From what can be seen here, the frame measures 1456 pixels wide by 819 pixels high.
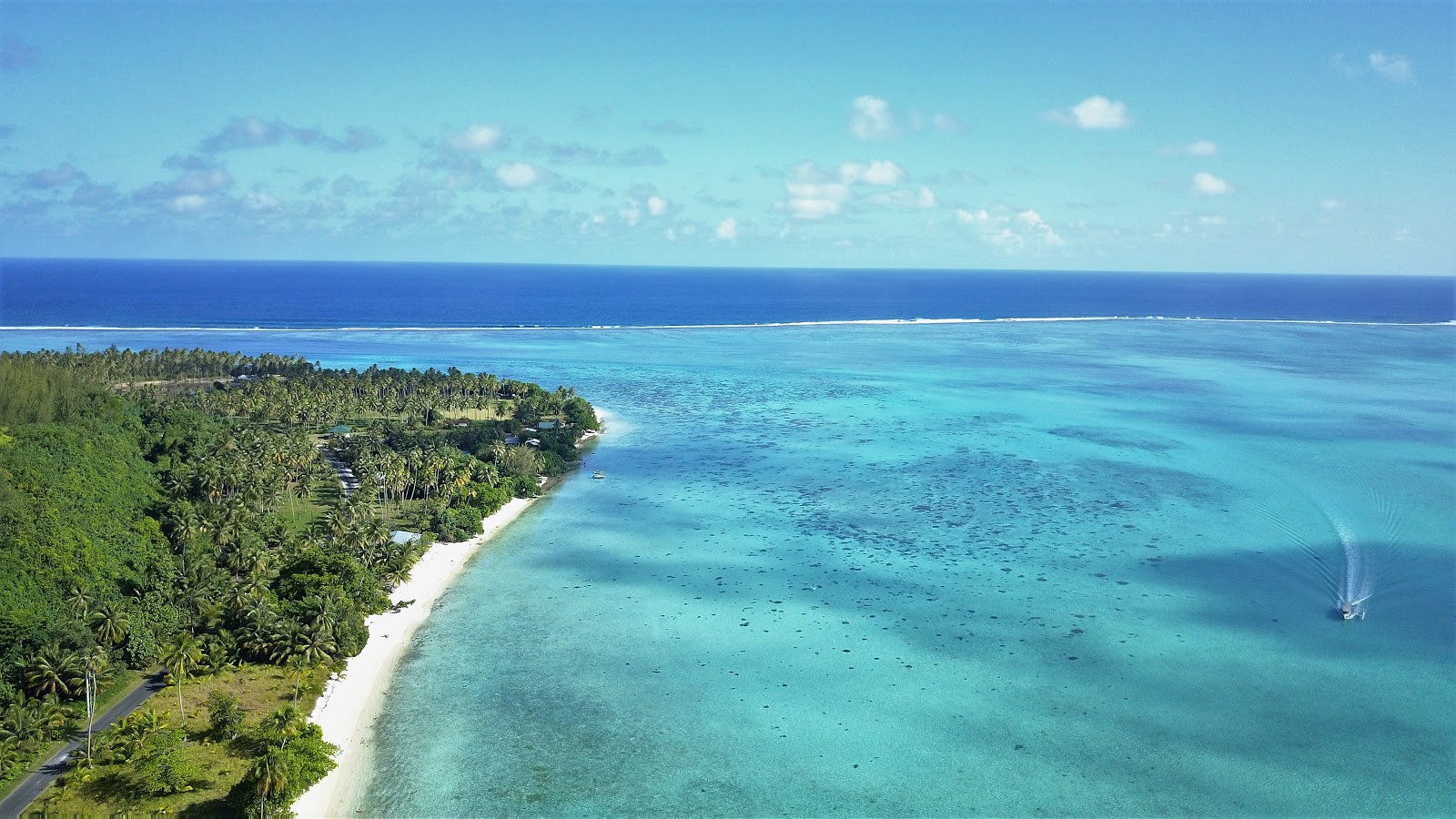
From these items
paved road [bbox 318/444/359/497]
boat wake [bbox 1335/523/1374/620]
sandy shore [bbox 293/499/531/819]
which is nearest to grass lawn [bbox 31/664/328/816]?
sandy shore [bbox 293/499/531/819]

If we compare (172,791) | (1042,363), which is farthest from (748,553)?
(1042,363)

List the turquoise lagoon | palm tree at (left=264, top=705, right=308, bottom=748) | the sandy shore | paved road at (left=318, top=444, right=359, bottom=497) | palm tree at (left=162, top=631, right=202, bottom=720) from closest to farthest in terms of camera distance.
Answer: the sandy shore, palm tree at (left=264, top=705, right=308, bottom=748), the turquoise lagoon, palm tree at (left=162, top=631, right=202, bottom=720), paved road at (left=318, top=444, right=359, bottom=497)

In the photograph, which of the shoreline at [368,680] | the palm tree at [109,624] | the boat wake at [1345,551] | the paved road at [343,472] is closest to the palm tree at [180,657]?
the palm tree at [109,624]

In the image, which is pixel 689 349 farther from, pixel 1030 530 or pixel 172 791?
pixel 172 791

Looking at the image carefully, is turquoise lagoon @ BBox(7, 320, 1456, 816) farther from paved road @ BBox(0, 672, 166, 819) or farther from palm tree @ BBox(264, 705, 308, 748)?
paved road @ BBox(0, 672, 166, 819)

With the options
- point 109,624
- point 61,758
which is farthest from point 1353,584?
point 109,624

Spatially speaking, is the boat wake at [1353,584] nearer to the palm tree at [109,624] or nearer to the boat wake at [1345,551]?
the boat wake at [1345,551]

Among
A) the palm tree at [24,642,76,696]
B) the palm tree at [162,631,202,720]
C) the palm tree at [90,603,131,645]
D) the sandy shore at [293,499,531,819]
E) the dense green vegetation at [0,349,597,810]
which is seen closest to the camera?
the sandy shore at [293,499,531,819]
